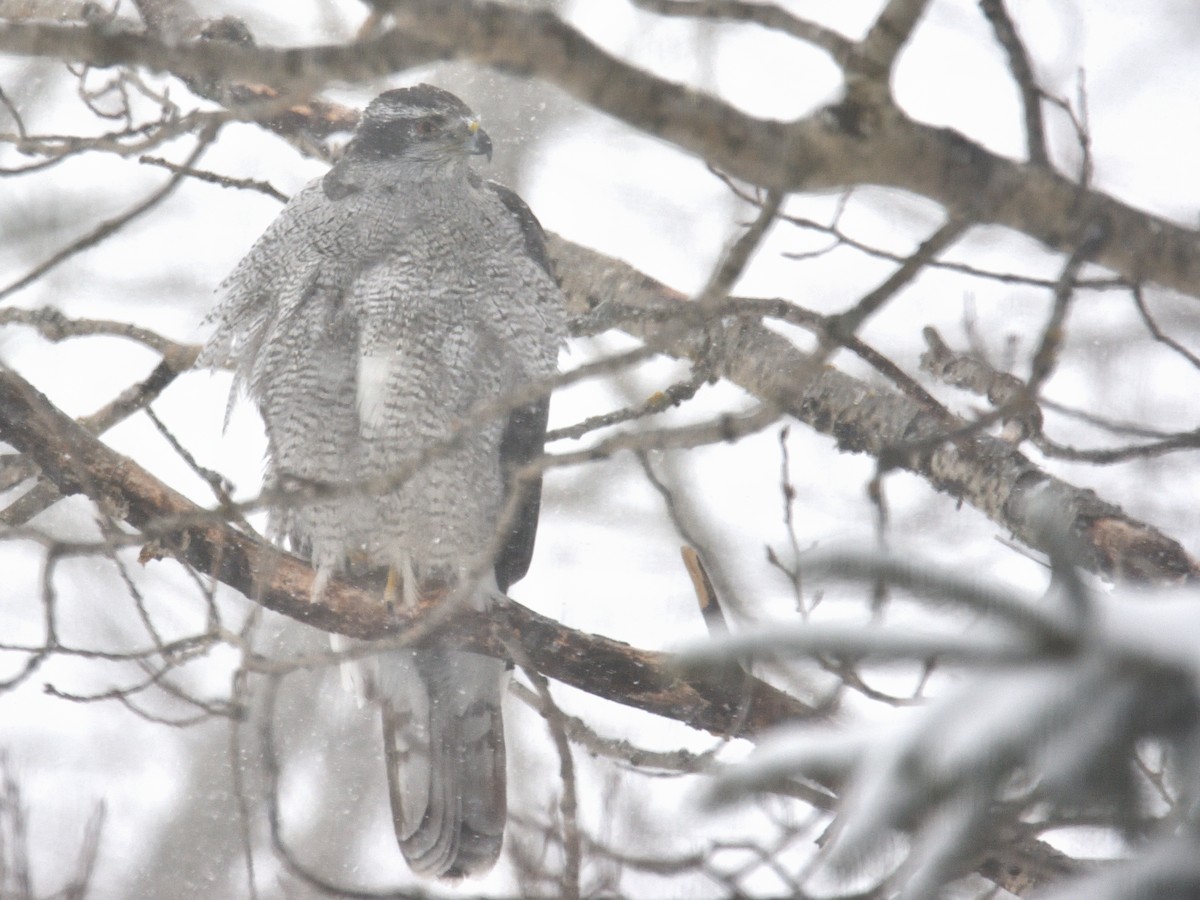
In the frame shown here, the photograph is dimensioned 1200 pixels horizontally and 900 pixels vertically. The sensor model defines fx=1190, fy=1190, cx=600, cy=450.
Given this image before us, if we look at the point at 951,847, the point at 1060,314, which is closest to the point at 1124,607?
the point at 951,847

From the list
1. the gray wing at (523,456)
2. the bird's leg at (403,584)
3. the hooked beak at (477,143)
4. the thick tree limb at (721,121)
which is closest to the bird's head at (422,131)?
the hooked beak at (477,143)

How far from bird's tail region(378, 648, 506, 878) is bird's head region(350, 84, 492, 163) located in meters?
2.02

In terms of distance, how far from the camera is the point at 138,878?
25.3 ft

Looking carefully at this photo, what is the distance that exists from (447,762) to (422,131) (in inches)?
100

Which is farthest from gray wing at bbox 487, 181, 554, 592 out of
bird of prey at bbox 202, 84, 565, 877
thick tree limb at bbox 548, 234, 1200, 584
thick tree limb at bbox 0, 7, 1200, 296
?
thick tree limb at bbox 0, 7, 1200, 296

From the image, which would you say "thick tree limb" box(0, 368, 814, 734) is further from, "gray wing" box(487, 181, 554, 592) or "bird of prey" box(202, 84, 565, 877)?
"gray wing" box(487, 181, 554, 592)

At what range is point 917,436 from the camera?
164 inches

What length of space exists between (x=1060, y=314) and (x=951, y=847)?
39.8 inches

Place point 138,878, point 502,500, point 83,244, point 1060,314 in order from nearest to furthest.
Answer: point 1060,314
point 83,244
point 502,500
point 138,878

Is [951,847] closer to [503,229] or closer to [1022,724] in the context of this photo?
[1022,724]

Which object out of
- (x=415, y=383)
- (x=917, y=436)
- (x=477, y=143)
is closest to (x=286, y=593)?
(x=415, y=383)

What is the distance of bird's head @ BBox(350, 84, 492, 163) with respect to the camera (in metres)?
4.88

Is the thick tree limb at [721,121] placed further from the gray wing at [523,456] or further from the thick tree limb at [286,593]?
the gray wing at [523,456]

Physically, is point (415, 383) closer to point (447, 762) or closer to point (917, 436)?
point (447, 762)
